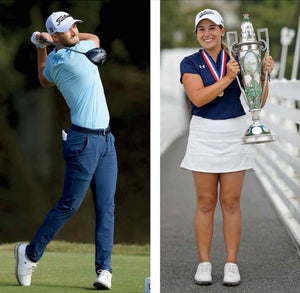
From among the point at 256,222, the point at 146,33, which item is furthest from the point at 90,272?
the point at 256,222

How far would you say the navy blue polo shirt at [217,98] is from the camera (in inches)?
194

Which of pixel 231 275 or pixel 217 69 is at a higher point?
pixel 217 69

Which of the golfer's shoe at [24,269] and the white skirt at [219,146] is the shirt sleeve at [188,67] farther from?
the golfer's shoe at [24,269]

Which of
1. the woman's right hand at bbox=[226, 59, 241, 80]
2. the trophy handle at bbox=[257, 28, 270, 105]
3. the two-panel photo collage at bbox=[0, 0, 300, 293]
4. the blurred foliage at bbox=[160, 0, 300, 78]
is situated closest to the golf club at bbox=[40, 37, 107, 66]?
the two-panel photo collage at bbox=[0, 0, 300, 293]

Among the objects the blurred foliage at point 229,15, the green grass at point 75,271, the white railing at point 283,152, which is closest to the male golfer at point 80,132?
the green grass at point 75,271

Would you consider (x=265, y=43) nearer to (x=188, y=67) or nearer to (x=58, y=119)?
(x=188, y=67)

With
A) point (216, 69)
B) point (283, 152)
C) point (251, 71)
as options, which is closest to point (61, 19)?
point (216, 69)

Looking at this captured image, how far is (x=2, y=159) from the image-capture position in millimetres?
6746

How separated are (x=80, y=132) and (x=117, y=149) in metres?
0.35

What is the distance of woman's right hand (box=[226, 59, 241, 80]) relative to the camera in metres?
4.70

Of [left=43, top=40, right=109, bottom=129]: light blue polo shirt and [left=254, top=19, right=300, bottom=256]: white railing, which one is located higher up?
[left=43, top=40, right=109, bottom=129]: light blue polo shirt

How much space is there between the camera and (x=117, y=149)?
5051mm

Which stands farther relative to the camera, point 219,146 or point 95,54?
point 219,146

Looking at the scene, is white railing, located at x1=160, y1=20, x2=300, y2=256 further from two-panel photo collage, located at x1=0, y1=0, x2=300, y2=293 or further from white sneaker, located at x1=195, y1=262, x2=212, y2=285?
white sneaker, located at x1=195, y1=262, x2=212, y2=285
